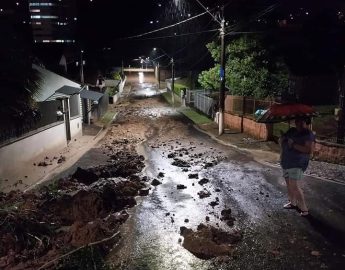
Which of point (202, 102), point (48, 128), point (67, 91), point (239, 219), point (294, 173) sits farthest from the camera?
point (202, 102)

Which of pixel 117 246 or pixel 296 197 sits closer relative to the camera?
pixel 117 246

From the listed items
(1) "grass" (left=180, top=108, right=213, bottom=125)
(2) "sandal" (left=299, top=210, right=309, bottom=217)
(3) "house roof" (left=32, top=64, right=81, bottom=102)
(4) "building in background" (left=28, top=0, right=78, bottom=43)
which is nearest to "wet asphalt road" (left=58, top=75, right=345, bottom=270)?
(2) "sandal" (left=299, top=210, right=309, bottom=217)

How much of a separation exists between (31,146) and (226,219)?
864 cm

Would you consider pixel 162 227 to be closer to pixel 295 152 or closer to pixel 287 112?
pixel 295 152

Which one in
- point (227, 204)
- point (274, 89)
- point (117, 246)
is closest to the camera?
point (117, 246)

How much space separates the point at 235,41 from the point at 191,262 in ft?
59.7

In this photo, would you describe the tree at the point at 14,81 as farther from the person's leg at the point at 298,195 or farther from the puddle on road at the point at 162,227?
the person's leg at the point at 298,195

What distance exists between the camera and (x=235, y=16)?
23984 millimetres

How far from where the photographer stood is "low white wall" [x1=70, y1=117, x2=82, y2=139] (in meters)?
18.8

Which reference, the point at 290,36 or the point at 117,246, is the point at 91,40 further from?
the point at 117,246

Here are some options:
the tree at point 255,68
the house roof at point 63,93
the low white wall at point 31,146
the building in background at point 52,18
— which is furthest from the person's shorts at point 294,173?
the building in background at point 52,18

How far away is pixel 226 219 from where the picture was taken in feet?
26.0

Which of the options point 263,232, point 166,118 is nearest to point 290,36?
point 166,118

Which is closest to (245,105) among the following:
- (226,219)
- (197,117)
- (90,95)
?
(197,117)
